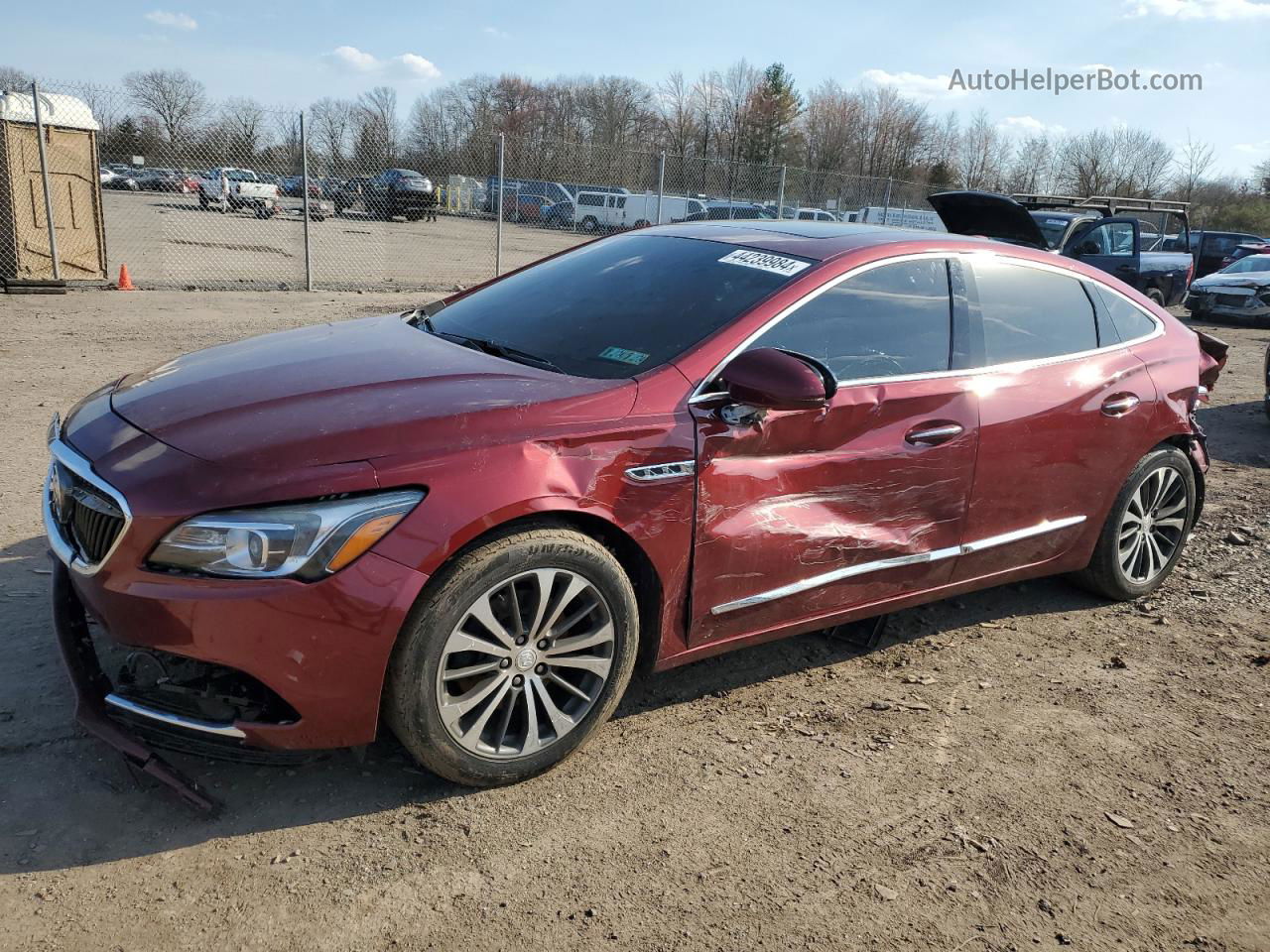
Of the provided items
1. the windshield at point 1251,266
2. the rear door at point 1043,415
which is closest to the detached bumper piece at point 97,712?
the rear door at point 1043,415

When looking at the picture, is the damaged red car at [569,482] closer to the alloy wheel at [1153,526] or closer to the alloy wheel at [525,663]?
the alloy wheel at [525,663]

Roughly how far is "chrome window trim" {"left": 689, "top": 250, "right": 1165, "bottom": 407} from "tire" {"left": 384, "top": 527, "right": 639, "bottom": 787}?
673mm

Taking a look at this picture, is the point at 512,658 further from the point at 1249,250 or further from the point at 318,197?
the point at 1249,250

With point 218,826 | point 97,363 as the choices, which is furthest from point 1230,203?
point 218,826

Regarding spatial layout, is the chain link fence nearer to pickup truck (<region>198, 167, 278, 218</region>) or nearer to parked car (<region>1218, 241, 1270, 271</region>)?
pickup truck (<region>198, 167, 278, 218</region>)

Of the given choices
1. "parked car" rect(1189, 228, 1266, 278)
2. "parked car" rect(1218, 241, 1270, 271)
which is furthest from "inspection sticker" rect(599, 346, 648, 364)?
"parked car" rect(1189, 228, 1266, 278)

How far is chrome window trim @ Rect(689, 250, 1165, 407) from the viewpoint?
122 inches

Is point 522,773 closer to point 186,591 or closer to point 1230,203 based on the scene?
point 186,591

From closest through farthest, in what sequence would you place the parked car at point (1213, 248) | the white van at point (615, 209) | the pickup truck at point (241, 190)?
1. the pickup truck at point (241, 190)
2. the parked car at point (1213, 248)
3. the white van at point (615, 209)

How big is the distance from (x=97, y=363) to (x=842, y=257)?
7.04 metres

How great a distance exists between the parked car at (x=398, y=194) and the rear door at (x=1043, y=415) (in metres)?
16.7

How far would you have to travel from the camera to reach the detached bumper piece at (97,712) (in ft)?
8.49

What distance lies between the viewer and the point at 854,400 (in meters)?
3.34

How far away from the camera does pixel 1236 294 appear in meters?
17.2
